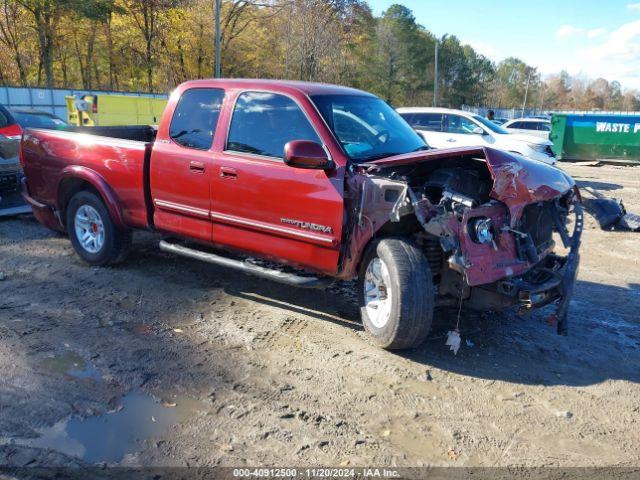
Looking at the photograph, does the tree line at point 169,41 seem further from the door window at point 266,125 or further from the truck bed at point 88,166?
the door window at point 266,125

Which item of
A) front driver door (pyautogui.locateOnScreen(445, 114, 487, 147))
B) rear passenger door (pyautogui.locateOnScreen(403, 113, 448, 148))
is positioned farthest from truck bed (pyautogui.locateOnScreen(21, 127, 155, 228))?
rear passenger door (pyautogui.locateOnScreen(403, 113, 448, 148))

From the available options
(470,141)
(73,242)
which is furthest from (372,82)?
(73,242)

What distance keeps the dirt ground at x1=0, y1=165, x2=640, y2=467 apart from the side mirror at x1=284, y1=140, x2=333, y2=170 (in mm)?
1409

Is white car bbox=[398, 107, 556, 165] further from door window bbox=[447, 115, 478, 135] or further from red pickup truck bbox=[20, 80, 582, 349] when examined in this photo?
red pickup truck bbox=[20, 80, 582, 349]

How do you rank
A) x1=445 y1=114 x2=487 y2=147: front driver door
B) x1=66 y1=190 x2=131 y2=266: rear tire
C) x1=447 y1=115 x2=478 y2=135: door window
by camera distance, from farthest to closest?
x1=447 y1=115 x2=478 y2=135: door window → x1=445 y1=114 x2=487 y2=147: front driver door → x1=66 y1=190 x2=131 y2=266: rear tire

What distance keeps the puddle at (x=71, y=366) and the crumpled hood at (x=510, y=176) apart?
8.39 feet

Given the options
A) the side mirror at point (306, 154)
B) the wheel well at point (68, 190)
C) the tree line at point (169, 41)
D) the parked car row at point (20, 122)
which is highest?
the tree line at point (169, 41)

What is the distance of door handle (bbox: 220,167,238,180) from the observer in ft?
16.0

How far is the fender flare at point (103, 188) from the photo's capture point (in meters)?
5.75

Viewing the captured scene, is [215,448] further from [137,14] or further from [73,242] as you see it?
[137,14]

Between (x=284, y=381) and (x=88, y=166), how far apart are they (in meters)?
3.51

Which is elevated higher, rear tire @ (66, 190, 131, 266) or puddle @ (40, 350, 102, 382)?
rear tire @ (66, 190, 131, 266)

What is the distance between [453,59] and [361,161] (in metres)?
75.3

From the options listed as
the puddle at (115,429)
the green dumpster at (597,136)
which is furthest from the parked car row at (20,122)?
the green dumpster at (597,136)
